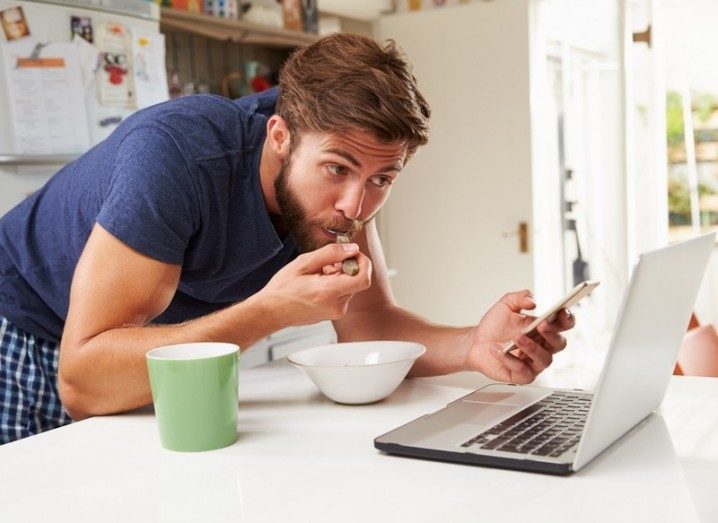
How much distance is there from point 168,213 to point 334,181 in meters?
0.26

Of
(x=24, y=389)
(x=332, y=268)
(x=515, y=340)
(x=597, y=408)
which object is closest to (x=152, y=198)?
(x=332, y=268)

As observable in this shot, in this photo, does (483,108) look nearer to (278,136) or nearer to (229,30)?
(229,30)

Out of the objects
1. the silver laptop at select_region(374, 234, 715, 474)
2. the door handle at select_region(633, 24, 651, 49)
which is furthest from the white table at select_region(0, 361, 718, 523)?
the door handle at select_region(633, 24, 651, 49)

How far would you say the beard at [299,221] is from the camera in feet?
4.22

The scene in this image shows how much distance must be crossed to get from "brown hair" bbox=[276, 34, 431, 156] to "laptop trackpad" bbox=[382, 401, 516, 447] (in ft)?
1.38

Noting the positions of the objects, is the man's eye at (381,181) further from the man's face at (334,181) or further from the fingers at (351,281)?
the fingers at (351,281)

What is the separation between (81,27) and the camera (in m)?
2.34

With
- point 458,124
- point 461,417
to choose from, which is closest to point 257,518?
point 461,417

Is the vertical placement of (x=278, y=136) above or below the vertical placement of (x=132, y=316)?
above

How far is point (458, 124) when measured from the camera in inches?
159

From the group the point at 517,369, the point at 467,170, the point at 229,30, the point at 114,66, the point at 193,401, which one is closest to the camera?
the point at 193,401

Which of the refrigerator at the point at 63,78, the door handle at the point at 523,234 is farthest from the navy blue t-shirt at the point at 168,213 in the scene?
the door handle at the point at 523,234

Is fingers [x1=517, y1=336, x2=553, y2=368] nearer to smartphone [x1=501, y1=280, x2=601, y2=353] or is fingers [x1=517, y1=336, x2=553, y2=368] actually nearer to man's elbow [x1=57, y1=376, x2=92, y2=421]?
smartphone [x1=501, y1=280, x2=601, y2=353]

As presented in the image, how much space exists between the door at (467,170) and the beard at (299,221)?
2.66 meters
